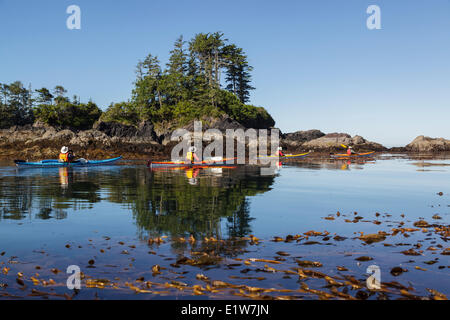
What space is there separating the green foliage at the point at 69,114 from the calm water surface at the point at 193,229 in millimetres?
71216

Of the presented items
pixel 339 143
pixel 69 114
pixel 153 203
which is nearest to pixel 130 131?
pixel 69 114

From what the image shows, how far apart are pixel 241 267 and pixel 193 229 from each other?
3771 mm

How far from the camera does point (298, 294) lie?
6.09 meters

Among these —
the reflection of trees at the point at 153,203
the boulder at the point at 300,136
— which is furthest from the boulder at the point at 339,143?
the reflection of trees at the point at 153,203

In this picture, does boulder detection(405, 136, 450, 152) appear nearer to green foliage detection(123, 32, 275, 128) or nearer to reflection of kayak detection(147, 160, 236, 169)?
green foliage detection(123, 32, 275, 128)

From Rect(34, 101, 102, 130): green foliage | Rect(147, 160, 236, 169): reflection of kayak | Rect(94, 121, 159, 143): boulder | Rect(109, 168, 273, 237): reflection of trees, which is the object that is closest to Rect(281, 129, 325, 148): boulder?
Rect(94, 121, 159, 143): boulder

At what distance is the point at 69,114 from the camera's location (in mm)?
88562

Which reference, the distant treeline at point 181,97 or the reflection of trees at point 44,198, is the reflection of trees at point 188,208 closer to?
the reflection of trees at point 44,198

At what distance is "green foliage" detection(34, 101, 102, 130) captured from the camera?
8488 cm

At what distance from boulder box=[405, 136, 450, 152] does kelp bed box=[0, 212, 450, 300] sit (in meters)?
94.8

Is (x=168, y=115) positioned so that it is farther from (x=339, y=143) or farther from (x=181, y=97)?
(x=339, y=143)

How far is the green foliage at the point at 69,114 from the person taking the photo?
278ft

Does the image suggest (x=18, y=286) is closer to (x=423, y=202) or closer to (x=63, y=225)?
(x=63, y=225)
